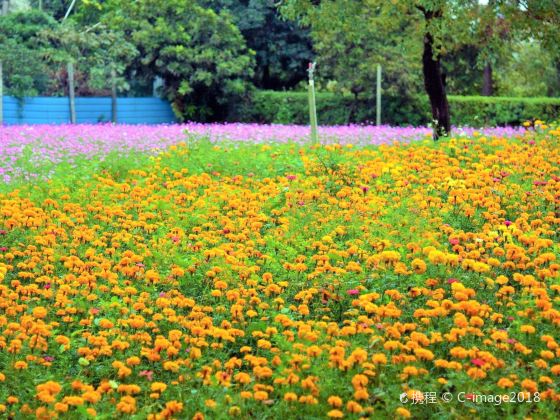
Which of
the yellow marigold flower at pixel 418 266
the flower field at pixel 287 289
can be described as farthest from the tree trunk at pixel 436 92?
the yellow marigold flower at pixel 418 266

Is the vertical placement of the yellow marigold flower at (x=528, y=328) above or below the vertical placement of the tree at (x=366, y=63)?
below

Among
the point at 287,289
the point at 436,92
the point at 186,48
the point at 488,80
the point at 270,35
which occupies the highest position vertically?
the point at 270,35

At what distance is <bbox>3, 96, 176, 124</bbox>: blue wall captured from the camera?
2539 cm

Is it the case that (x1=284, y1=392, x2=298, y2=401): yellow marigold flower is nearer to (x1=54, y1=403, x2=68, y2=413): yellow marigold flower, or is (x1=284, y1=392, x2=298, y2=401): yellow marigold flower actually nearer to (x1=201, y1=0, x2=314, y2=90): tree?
(x1=54, y1=403, x2=68, y2=413): yellow marigold flower

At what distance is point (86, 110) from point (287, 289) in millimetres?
22551

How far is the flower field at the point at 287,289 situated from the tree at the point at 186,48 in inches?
677

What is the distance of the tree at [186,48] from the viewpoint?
27656mm

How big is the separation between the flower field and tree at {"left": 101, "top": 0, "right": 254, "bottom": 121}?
17.2m

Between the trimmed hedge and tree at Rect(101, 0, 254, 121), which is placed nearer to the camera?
the trimmed hedge

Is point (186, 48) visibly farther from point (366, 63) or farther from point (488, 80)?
point (488, 80)

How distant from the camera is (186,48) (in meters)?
28.1

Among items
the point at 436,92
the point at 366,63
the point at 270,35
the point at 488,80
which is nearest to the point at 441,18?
the point at 436,92

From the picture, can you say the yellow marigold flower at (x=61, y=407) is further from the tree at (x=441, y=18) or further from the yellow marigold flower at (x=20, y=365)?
the tree at (x=441, y=18)

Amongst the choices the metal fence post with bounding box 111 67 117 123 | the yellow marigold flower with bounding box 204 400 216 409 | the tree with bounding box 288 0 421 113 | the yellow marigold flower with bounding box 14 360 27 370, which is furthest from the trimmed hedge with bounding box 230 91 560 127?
the yellow marigold flower with bounding box 204 400 216 409
